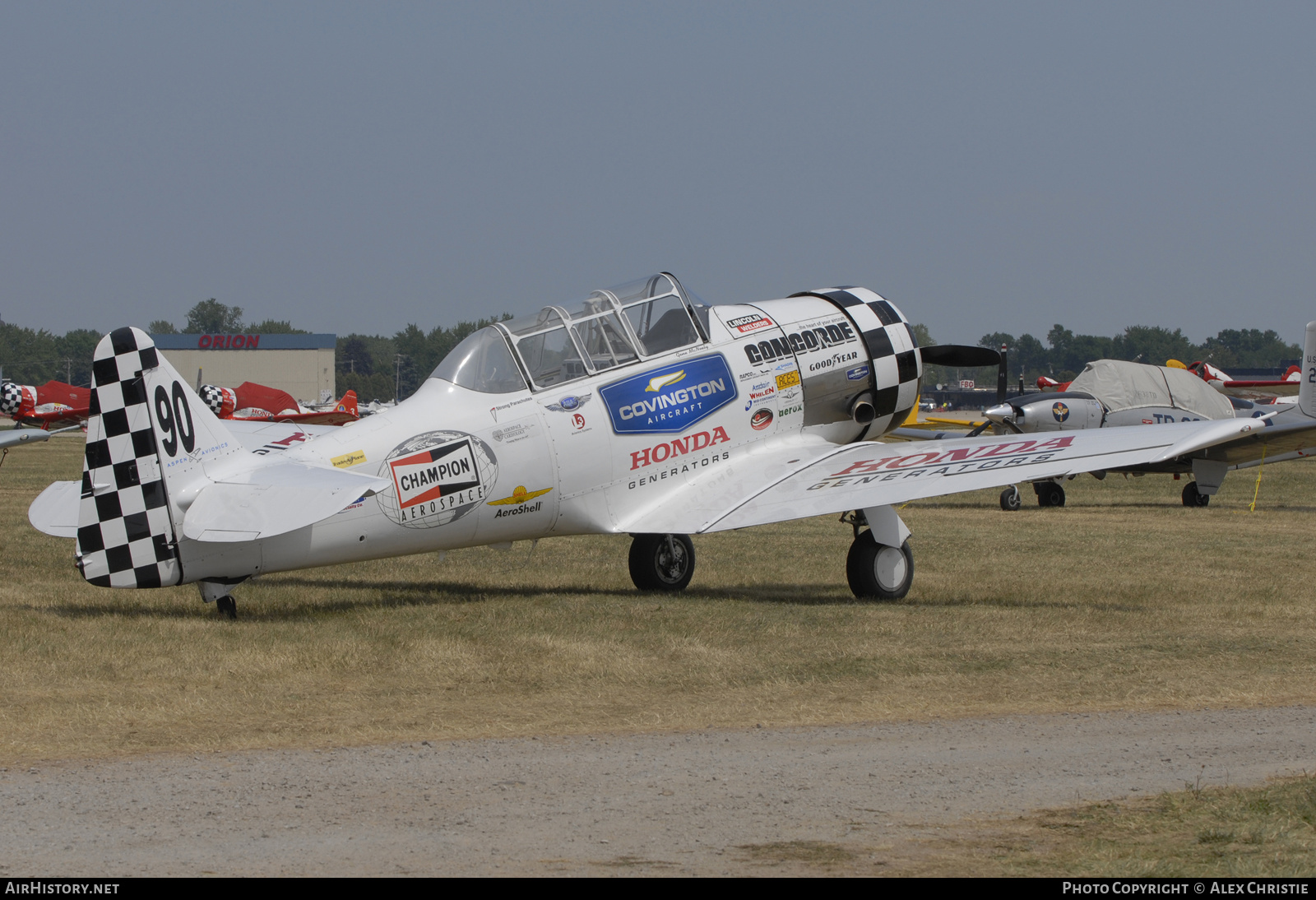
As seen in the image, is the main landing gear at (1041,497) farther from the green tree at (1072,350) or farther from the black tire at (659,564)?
the green tree at (1072,350)

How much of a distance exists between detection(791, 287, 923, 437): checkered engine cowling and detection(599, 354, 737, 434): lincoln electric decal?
5.28ft

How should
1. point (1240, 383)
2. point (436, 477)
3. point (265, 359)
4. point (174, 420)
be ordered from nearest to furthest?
point (174, 420)
point (436, 477)
point (1240, 383)
point (265, 359)

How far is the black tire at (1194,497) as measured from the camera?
21844mm

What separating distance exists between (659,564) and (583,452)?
5.81 feet

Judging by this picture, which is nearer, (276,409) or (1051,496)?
(1051,496)

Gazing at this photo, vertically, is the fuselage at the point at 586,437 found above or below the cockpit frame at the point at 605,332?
below

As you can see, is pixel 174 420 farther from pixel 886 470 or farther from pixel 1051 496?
pixel 1051 496

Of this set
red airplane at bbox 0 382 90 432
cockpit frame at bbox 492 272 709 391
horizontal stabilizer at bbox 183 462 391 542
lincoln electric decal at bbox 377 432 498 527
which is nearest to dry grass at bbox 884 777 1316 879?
horizontal stabilizer at bbox 183 462 391 542

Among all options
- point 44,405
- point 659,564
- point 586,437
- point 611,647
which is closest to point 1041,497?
point 659,564

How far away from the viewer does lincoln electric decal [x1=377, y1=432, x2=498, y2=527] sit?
8961 millimetres

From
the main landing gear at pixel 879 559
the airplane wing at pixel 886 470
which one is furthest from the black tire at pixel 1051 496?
the main landing gear at pixel 879 559

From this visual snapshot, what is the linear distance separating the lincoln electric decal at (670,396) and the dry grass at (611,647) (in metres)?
1.45

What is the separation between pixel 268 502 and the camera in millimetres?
8078

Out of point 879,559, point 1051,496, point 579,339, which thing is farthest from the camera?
point 1051,496
